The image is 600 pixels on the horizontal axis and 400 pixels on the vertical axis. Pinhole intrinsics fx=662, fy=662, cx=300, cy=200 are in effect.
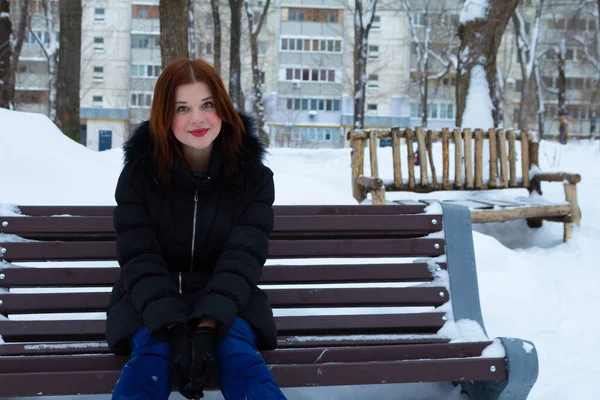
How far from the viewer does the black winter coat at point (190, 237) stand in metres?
2.46

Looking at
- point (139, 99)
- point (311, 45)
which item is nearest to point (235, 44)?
point (311, 45)

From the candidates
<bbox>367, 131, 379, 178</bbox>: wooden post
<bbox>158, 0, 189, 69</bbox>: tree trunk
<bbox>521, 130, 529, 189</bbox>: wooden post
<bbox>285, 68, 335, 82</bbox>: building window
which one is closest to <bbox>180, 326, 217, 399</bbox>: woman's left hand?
<bbox>367, 131, 379, 178</bbox>: wooden post

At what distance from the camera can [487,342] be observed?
8.61 feet

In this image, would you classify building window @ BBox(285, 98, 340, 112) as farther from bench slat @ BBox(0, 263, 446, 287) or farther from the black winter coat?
the black winter coat

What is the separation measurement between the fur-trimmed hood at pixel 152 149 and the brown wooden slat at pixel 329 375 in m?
0.80

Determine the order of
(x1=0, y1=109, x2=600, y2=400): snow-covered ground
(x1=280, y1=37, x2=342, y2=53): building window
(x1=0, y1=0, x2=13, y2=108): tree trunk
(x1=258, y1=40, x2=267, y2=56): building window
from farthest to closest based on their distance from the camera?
(x1=258, y1=40, x2=267, y2=56): building window → (x1=280, y1=37, x2=342, y2=53): building window → (x1=0, y1=0, x2=13, y2=108): tree trunk → (x1=0, y1=109, x2=600, y2=400): snow-covered ground

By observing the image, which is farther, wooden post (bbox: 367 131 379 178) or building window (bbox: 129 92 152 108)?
building window (bbox: 129 92 152 108)

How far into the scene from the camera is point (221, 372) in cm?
231

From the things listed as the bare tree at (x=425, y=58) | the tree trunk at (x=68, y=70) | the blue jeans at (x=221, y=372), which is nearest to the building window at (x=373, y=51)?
the bare tree at (x=425, y=58)

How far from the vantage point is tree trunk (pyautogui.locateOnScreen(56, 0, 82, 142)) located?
10.6 metres

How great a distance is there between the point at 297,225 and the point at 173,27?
18.5ft

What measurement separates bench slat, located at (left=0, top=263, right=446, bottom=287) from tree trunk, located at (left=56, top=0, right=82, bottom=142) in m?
8.11

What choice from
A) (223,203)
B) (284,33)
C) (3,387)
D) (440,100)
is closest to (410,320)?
(223,203)

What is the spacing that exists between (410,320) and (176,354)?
3.71ft
